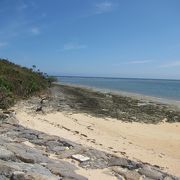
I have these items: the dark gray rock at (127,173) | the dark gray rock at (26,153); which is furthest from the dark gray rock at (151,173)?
the dark gray rock at (26,153)

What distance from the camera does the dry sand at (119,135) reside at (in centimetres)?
980

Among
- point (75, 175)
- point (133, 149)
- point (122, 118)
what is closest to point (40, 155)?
point (75, 175)

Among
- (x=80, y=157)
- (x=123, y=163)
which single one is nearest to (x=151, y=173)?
(x=123, y=163)

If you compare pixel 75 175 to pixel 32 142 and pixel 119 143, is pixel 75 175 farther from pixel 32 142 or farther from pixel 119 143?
pixel 119 143

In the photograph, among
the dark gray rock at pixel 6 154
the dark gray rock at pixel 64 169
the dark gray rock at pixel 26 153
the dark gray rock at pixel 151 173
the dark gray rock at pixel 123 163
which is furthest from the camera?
the dark gray rock at pixel 123 163

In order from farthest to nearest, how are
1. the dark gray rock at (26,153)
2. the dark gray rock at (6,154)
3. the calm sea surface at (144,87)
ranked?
the calm sea surface at (144,87)
the dark gray rock at (26,153)
the dark gray rock at (6,154)

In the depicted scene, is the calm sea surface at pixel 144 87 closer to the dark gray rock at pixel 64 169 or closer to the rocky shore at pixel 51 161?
the rocky shore at pixel 51 161

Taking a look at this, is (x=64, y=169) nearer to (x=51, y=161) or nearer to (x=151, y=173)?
(x=51, y=161)

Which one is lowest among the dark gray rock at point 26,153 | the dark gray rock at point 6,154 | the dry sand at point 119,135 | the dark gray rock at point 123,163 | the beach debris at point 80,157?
the dry sand at point 119,135

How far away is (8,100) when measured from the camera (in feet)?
51.0

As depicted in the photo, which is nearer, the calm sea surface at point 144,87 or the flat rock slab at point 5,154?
the flat rock slab at point 5,154

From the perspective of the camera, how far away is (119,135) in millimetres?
13180

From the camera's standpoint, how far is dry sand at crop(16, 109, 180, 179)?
980 cm

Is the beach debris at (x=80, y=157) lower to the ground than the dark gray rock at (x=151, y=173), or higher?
higher
